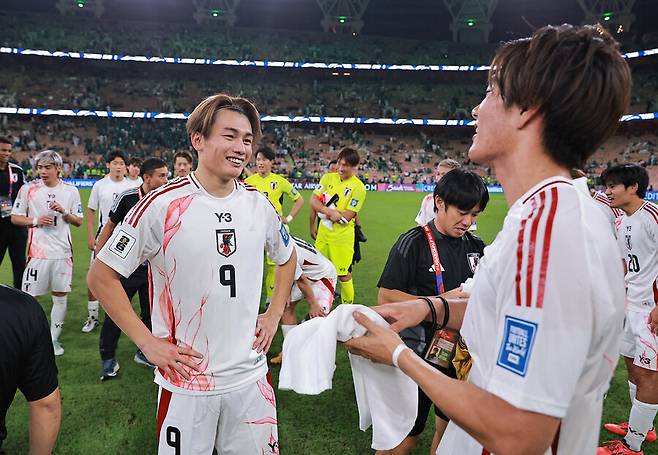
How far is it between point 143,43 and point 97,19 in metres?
6.73

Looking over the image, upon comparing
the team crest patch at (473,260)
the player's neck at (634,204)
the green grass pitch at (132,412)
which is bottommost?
the green grass pitch at (132,412)

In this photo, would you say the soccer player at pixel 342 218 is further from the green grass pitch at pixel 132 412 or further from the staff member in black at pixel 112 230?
A: the staff member in black at pixel 112 230

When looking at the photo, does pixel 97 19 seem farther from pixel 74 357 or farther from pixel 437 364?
pixel 437 364

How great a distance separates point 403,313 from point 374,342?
33cm

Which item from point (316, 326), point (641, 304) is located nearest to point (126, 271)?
point (316, 326)

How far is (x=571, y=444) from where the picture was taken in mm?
1142

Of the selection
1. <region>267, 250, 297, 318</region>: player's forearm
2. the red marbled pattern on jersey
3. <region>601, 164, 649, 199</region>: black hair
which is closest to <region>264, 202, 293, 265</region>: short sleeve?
<region>267, 250, 297, 318</region>: player's forearm

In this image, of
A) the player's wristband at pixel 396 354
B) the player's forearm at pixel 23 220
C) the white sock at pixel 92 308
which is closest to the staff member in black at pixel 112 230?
the player's forearm at pixel 23 220

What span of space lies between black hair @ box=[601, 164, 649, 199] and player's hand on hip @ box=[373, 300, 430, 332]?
10.8 feet

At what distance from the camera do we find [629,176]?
3971 mm

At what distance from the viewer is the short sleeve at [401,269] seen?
9.44 feet

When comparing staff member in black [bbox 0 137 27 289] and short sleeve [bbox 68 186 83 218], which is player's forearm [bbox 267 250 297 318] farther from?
staff member in black [bbox 0 137 27 289]

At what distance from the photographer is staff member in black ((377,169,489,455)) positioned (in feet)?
9.16

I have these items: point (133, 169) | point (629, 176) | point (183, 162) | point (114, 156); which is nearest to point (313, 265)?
point (629, 176)
